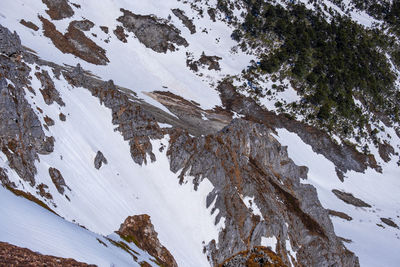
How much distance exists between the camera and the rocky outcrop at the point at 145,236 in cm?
3212

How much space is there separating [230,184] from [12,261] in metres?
36.8

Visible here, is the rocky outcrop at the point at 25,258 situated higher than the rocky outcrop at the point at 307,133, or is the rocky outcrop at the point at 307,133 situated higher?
the rocky outcrop at the point at 307,133

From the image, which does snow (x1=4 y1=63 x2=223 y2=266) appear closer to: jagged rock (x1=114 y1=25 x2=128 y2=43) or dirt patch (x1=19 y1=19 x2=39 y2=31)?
dirt patch (x1=19 y1=19 x2=39 y2=31)

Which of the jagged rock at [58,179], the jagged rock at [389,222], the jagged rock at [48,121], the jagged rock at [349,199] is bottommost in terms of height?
the jagged rock at [58,179]

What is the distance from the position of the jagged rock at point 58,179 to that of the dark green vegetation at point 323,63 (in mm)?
72736

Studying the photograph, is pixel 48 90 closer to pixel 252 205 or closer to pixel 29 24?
pixel 252 205

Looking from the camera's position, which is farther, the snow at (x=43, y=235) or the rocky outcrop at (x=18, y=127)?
the rocky outcrop at (x=18, y=127)

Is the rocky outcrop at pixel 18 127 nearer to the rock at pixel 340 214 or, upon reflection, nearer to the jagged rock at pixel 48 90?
the jagged rock at pixel 48 90

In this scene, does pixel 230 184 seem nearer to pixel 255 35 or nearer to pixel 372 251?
pixel 372 251

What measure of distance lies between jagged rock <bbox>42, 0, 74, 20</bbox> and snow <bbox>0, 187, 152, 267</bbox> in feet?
241

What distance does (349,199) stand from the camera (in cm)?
7431

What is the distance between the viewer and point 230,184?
46.3 meters

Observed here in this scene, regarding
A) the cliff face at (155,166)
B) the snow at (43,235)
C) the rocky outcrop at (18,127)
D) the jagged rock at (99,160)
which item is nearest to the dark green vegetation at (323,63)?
the cliff face at (155,166)

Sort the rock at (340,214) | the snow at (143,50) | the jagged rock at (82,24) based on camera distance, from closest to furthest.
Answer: the rock at (340,214) → the snow at (143,50) → the jagged rock at (82,24)
